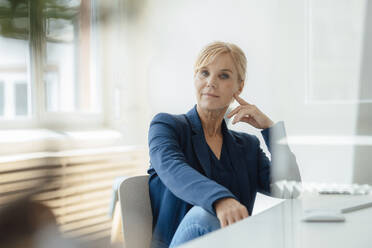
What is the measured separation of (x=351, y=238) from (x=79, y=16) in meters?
0.34

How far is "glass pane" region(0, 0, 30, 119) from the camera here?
0.06 metres

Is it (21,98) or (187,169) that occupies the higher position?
(21,98)

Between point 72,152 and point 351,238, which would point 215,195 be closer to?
point 351,238

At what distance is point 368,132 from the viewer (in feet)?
2.30

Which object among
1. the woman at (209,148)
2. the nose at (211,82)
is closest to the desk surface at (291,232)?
the woman at (209,148)

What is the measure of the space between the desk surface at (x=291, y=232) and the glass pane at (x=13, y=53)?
0.35ft

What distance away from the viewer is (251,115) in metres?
0.65

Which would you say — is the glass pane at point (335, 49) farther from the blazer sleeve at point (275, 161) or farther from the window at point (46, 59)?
the window at point (46, 59)

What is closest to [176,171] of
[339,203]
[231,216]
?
[231,216]

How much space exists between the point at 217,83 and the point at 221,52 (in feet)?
0.17

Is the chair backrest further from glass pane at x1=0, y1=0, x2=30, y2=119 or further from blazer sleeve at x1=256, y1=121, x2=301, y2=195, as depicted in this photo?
glass pane at x1=0, y1=0, x2=30, y2=119

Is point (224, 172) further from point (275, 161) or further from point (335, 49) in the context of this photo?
point (335, 49)

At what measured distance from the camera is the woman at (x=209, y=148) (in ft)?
1.75

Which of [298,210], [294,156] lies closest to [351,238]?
[298,210]
